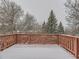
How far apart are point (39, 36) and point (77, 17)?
9789 millimetres

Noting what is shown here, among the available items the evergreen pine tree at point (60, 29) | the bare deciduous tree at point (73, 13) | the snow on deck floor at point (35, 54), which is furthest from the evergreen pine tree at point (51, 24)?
the snow on deck floor at point (35, 54)

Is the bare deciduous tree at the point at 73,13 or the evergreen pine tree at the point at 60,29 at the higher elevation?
the bare deciduous tree at the point at 73,13

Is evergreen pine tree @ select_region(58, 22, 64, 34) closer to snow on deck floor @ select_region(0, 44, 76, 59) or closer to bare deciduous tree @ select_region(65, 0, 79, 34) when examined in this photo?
bare deciduous tree @ select_region(65, 0, 79, 34)

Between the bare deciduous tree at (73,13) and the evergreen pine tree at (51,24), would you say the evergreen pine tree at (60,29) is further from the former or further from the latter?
the bare deciduous tree at (73,13)

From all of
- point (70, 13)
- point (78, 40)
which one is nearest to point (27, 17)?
point (70, 13)

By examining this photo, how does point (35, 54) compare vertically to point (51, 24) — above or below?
below

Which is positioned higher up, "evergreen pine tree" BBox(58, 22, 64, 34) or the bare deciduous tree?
the bare deciduous tree

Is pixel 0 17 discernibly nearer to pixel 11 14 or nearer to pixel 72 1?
pixel 11 14

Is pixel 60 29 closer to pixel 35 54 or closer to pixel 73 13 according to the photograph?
pixel 73 13

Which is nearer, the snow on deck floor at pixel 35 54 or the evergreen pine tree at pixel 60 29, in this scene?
the snow on deck floor at pixel 35 54

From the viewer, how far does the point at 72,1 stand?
23406 mm

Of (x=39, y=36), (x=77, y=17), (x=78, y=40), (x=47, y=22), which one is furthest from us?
(x=47, y=22)

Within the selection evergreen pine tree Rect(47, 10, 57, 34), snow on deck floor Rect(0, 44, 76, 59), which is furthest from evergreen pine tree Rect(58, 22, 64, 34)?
snow on deck floor Rect(0, 44, 76, 59)

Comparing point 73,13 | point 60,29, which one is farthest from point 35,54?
point 60,29
